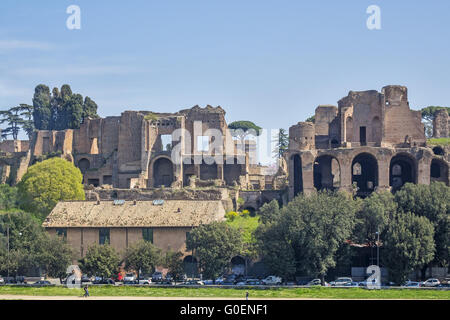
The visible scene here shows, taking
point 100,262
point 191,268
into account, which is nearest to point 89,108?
point 191,268

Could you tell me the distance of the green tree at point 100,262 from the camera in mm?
66250

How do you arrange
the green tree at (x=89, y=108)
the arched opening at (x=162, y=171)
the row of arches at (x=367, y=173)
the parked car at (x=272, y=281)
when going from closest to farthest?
the parked car at (x=272, y=281), the row of arches at (x=367, y=173), the arched opening at (x=162, y=171), the green tree at (x=89, y=108)

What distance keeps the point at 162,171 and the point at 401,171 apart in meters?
24.7

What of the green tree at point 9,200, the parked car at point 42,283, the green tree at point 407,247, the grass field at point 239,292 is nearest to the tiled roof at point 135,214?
the parked car at point 42,283

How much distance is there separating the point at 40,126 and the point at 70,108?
9.57 metres

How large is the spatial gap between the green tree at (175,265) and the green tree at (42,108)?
52.6m

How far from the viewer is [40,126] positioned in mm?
117625

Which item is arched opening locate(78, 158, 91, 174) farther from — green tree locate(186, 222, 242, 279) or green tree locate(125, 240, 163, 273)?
green tree locate(186, 222, 242, 279)

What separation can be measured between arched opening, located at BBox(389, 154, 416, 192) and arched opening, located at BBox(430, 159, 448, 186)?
2004mm

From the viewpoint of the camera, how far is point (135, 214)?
75688 mm

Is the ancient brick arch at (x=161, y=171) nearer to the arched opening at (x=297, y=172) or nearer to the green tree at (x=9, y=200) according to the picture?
the arched opening at (x=297, y=172)

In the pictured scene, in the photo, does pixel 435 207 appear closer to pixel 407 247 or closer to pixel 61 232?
pixel 407 247

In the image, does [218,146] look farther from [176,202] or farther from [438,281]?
[438,281]
